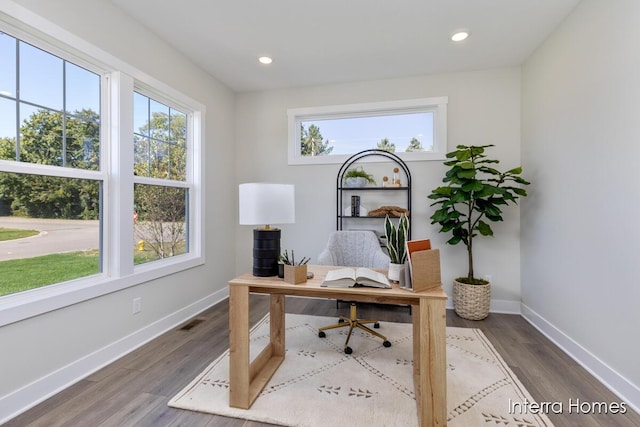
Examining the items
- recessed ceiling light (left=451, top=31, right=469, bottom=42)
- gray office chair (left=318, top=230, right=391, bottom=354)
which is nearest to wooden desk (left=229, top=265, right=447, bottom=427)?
gray office chair (left=318, top=230, right=391, bottom=354)

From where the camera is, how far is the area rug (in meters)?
1.56

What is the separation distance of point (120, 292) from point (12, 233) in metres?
0.79

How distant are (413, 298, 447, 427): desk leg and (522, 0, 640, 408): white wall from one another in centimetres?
126

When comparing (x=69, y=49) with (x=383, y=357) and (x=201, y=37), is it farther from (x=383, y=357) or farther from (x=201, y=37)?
(x=383, y=357)

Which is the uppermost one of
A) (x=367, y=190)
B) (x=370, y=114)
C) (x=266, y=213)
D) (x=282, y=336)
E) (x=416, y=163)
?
(x=370, y=114)

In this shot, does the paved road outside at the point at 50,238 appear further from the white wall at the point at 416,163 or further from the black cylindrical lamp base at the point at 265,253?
the white wall at the point at 416,163

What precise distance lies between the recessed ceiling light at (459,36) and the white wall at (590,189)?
74 centimetres

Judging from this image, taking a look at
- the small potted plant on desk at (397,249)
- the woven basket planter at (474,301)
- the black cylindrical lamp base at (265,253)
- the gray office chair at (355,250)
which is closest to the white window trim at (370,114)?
the gray office chair at (355,250)

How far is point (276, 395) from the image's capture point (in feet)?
5.67

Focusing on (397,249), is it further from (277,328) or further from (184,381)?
(184,381)

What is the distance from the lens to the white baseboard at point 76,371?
1.58 m

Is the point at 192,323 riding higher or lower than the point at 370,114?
lower

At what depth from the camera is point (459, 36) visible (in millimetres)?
2578

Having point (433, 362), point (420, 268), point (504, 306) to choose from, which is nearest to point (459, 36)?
point (420, 268)
